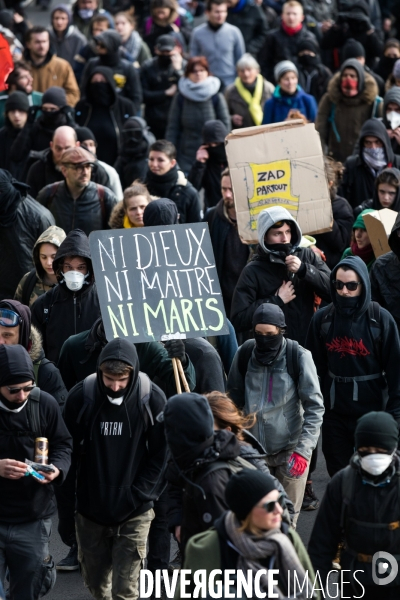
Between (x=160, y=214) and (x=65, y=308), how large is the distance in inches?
37.3

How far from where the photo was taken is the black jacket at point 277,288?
808 centimetres

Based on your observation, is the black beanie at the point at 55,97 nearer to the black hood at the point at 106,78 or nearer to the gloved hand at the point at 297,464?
the black hood at the point at 106,78

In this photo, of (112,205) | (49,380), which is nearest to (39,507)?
(49,380)

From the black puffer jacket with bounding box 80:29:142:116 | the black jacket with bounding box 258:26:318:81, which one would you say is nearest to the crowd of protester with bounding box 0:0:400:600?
the black puffer jacket with bounding box 80:29:142:116

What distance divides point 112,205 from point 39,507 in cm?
435

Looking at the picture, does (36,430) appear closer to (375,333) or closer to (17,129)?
(375,333)

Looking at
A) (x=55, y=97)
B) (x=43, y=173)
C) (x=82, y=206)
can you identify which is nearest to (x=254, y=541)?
(x=82, y=206)

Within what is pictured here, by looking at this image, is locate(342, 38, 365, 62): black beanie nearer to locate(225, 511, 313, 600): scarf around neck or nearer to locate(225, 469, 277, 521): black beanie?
locate(225, 469, 277, 521): black beanie

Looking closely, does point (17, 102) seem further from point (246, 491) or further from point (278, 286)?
point (246, 491)

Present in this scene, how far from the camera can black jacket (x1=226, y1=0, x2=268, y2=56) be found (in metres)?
16.7

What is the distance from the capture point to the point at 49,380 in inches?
273

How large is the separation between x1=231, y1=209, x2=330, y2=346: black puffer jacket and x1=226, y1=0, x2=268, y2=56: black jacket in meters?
8.94

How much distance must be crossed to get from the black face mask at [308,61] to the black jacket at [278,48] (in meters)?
0.57

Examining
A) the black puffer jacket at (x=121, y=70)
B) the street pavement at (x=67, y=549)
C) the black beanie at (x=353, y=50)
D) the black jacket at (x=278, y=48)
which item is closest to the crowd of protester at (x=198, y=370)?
the street pavement at (x=67, y=549)
